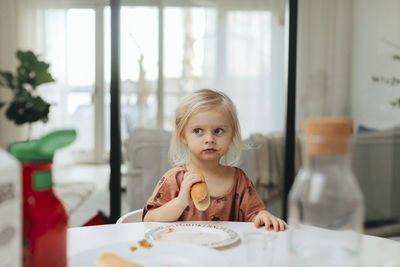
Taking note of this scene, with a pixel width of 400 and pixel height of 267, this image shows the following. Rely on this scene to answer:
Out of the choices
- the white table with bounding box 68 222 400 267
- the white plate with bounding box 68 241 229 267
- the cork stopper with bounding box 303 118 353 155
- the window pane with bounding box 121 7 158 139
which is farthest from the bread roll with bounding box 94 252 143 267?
the window pane with bounding box 121 7 158 139

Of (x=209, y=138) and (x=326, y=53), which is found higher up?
(x=326, y=53)

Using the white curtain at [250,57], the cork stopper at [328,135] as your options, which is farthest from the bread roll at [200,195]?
the white curtain at [250,57]

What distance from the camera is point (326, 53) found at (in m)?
4.36

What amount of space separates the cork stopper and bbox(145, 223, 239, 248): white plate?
0.37m

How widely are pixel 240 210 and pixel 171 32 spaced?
321 centimetres

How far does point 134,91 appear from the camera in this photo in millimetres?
4562

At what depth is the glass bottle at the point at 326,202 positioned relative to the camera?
0.44 metres

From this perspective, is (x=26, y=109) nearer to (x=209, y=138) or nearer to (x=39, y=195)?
(x=39, y=195)

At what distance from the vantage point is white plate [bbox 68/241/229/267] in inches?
24.2

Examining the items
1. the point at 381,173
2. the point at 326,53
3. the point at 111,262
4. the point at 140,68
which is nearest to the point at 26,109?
the point at 111,262

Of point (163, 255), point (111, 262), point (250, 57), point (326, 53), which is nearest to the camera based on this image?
point (111, 262)

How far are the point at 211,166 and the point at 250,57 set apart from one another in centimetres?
316

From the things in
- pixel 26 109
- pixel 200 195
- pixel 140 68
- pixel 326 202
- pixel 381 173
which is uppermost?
pixel 140 68

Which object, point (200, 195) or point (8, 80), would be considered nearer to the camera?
point (8, 80)
